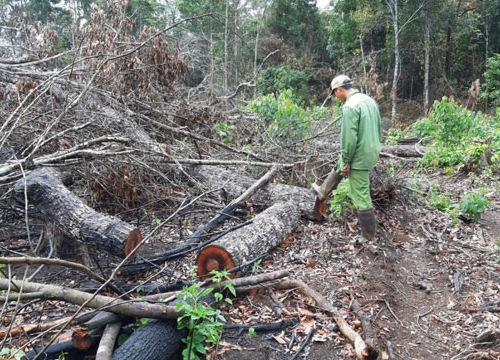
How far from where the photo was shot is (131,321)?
9.20ft

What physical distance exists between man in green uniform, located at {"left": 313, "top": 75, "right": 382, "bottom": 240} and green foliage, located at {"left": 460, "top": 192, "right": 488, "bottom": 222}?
166 cm

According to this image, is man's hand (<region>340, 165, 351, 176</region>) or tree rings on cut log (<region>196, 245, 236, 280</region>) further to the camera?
man's hand (<region>340, 165, 351, 176</region>)

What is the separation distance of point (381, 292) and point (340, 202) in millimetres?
1498

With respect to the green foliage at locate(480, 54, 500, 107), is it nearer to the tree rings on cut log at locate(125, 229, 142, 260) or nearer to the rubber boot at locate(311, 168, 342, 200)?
the rubber boot at locate(311, 168, 342, 200)

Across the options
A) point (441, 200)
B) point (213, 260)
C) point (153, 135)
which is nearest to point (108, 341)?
point (213, 260)

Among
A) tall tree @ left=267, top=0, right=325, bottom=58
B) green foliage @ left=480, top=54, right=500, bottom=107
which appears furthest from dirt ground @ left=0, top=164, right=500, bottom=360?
tall tree @ left=267, top=0, right=325, bottom=58

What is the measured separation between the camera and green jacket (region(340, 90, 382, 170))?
413cm

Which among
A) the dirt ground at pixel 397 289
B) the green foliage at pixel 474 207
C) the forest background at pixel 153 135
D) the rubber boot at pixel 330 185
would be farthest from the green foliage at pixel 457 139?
the rubber boot at pixel 330 185

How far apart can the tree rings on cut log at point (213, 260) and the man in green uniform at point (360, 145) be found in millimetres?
1652

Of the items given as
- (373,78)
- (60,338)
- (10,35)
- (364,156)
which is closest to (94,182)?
(60,338)

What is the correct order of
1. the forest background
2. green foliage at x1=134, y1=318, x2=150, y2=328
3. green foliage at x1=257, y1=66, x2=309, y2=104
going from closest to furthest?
1. green foliage at x1=134, y1=318, x2=150, y2=328
2. the forest background
3. green foliage at x1=257, y1=66, x2=309, y2=104

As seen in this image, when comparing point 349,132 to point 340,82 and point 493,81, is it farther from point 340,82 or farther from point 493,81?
point 493,81

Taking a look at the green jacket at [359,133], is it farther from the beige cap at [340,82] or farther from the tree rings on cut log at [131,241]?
the tree rings on cut log at [131,241]

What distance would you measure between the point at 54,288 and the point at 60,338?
44cm
